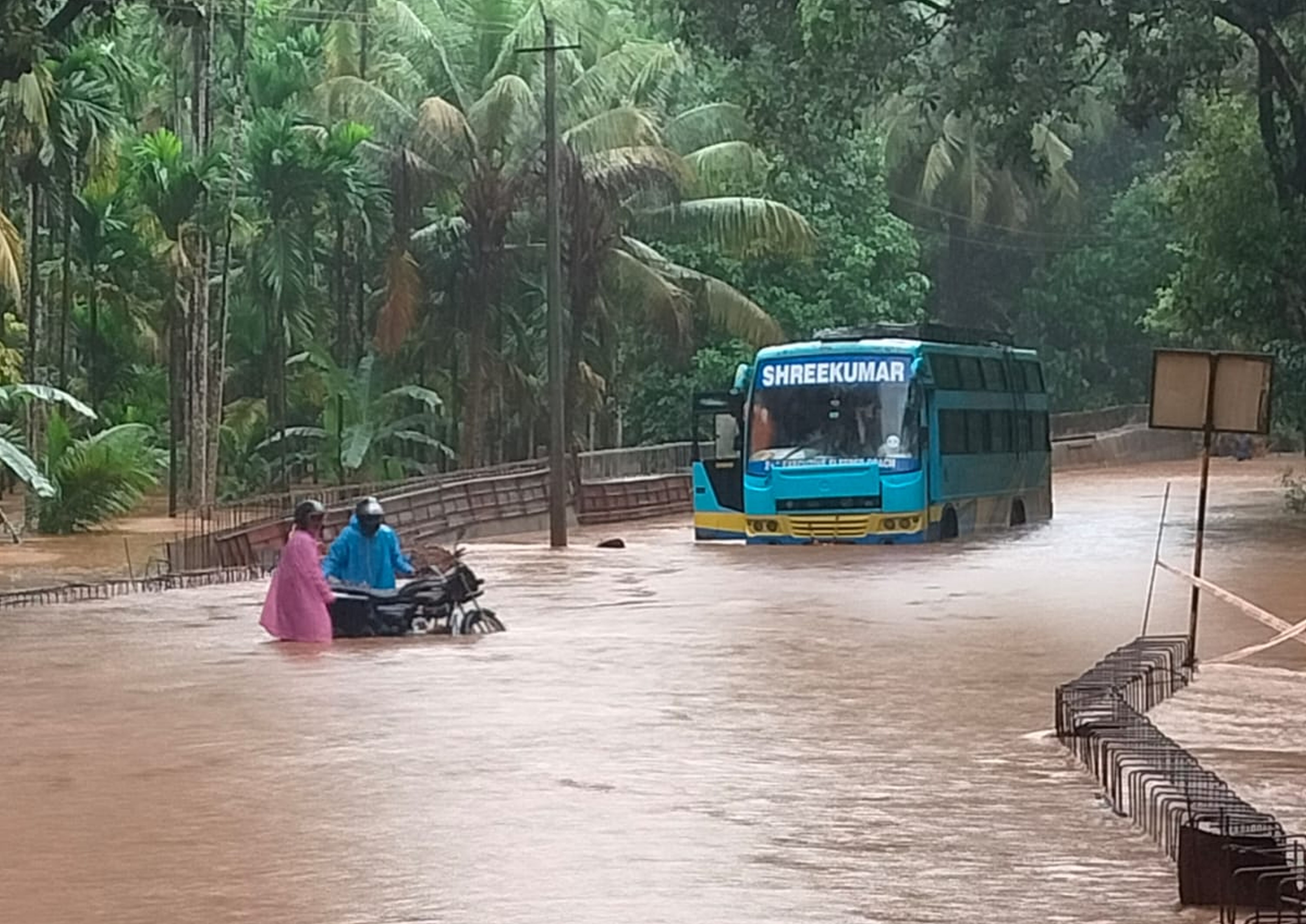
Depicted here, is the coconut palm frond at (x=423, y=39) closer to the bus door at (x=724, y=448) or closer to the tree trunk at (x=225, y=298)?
the tree trunk at (x=225, y=298)

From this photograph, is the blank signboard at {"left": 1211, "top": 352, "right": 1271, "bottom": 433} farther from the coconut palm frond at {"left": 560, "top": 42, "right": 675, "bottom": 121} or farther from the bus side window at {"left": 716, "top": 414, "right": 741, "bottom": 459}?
the coconut palm frond at {"left": 560, "top": 42, "right": 675, "bottom": 121}

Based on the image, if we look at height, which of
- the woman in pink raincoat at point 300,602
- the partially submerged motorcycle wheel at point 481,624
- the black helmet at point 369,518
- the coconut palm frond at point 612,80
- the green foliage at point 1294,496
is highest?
the coconut palm frond at point 612,80

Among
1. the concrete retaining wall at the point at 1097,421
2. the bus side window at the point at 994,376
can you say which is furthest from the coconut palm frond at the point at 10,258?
the concrete retaining wall at the point at 1097,421

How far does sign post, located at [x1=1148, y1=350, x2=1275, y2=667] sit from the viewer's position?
1559 centimetres

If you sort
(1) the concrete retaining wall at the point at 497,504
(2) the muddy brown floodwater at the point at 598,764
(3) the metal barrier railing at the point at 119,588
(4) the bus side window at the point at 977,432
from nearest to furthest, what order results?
(2) the muddy brown floodwater at the point at 598,764 → (3) the metal barrier railing at the point at 119,588 → (1) the concrete retaining wall at the point at 497,504 → (4) the bus side window at the point at 977,432

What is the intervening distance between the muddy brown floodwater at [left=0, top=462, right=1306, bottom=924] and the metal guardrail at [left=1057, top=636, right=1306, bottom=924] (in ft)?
0.53

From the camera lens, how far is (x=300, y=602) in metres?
18.2

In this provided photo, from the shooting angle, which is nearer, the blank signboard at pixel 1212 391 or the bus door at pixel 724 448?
the blank signboard at pixel 1212 391

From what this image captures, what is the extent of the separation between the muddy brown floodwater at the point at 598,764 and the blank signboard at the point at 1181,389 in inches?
73.4

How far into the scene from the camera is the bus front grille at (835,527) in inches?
1172

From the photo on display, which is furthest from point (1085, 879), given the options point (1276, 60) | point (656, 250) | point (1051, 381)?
point (1051, 381)

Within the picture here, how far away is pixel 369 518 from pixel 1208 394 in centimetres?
671

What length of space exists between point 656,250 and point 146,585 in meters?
21.9

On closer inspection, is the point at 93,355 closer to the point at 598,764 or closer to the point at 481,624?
the point at 481,624
